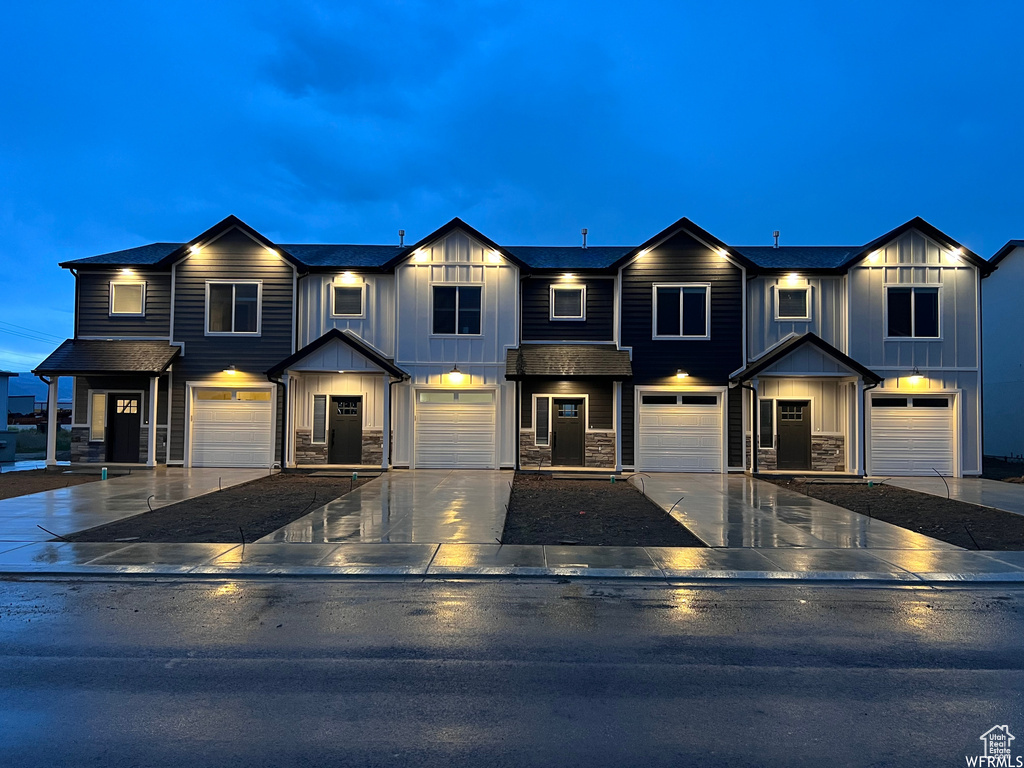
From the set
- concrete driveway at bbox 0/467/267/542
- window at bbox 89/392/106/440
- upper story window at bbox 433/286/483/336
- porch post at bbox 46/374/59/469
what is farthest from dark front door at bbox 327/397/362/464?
porch post at bbox 46/374/59/469

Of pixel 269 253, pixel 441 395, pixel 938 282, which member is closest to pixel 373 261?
pixel 269 253

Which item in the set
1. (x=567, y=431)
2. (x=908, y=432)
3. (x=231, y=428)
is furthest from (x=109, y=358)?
(x=908, y=432)

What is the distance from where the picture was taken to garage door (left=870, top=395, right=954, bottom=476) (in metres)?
19.0

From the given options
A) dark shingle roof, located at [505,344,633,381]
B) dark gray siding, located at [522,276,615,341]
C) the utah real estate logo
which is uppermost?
dark gray siding, located at [522,276,615,341]

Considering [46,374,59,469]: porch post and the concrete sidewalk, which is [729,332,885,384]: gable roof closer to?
the concrete sidewalk

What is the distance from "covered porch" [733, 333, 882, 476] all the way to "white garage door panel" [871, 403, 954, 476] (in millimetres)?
1210

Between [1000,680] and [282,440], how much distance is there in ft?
57.7

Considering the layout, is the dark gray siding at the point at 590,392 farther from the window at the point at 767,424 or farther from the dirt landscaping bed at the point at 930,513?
the dirt landscaping bed at the point at 930,513

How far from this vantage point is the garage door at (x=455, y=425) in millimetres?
19344

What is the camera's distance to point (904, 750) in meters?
3.62

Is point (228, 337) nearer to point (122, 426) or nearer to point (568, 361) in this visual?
point (122, 426)

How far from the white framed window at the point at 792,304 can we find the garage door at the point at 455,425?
9.43 metres

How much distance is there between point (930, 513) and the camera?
1212 cm

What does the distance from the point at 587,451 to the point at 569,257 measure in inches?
272
